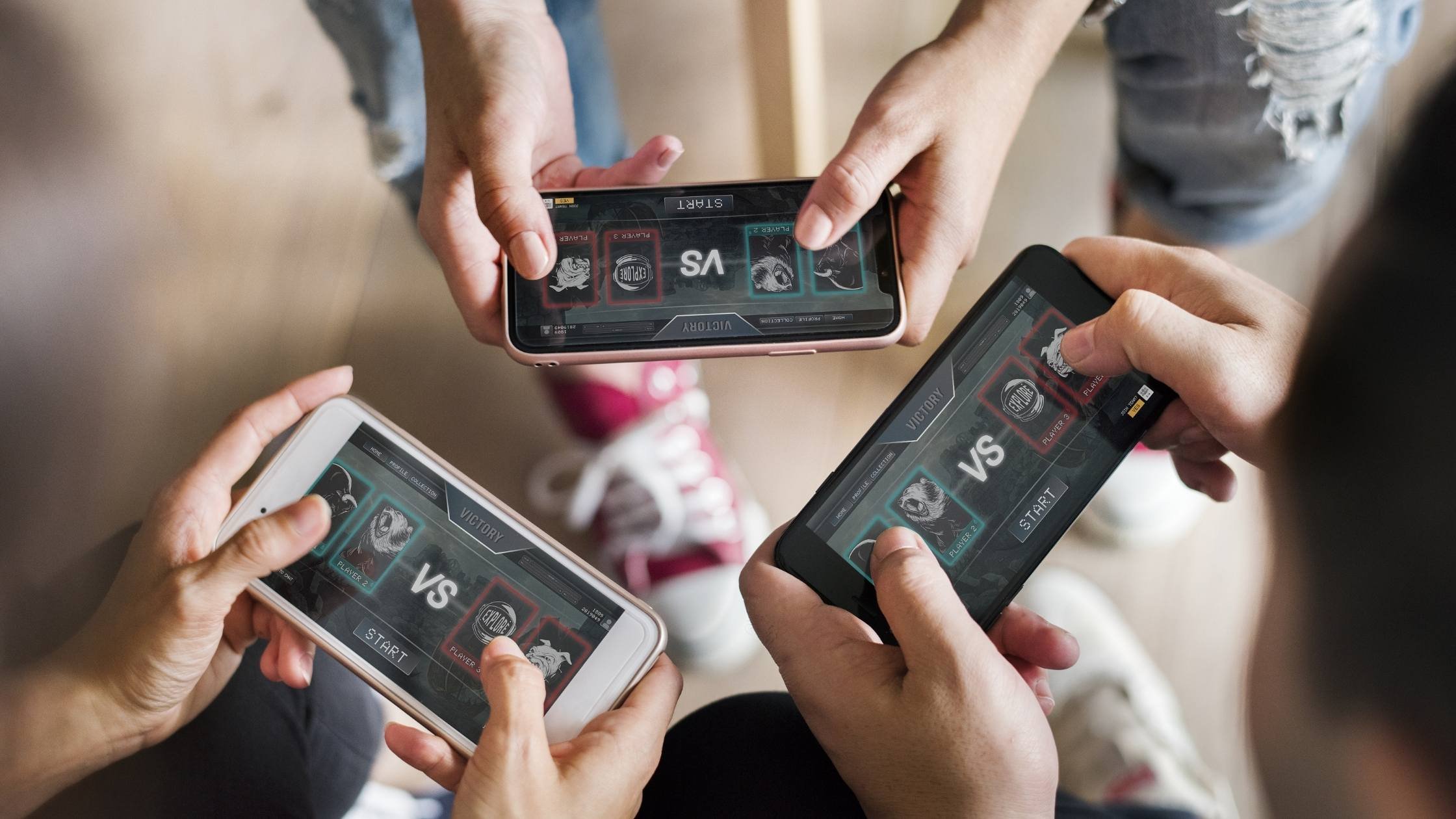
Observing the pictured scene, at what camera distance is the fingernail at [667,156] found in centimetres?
69

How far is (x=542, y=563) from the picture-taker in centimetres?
65

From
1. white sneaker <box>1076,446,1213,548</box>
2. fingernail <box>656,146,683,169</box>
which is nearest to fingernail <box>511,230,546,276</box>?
fingernail <box>656,146,683,169</box>

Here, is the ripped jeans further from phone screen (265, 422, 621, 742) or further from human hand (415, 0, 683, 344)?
phone screen (265, 422, 621, 742)

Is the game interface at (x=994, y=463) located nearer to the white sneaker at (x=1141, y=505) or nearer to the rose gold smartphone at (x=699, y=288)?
the rose gold smartphone at (x=699, y=288)

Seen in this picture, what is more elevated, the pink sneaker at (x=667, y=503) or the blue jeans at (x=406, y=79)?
the blue jeans at (x=406, y=79)

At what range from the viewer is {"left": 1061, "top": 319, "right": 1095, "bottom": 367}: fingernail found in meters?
0.60

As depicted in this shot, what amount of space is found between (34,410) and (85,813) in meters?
0.36

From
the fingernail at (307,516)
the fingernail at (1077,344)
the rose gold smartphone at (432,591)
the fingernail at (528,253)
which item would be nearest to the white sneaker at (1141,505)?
the fingernail at (1077,344)

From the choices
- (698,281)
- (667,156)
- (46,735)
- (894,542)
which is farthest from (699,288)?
(46,735)

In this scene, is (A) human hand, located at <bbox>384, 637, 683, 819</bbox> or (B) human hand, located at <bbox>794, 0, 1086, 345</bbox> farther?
(B) human hand, located at <bbox>794, 0, 1086, 345</bbox>

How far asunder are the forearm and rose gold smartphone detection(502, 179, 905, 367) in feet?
1.34

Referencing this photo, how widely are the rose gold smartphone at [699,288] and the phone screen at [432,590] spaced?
0.15m

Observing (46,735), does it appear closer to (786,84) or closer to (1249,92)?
(786,84)

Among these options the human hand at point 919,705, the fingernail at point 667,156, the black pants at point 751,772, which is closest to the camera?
the human hand at point 919,705
